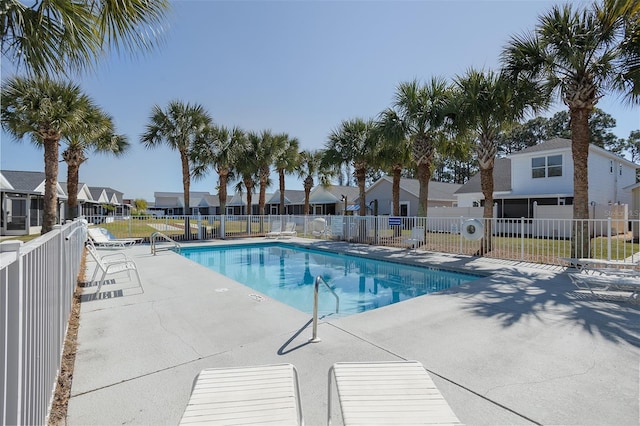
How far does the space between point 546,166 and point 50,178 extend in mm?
26206

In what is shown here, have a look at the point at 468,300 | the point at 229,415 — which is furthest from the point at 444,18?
the point at 229,415

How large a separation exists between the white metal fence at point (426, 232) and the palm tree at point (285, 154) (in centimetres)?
437

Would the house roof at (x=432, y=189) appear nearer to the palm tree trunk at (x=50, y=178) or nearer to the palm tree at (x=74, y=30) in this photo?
the palm tree trunk at (x=50, y=178)

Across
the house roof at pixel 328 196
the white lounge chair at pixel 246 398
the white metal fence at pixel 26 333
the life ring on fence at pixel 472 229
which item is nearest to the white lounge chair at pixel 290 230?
the life ring on fence at pixel 472 229

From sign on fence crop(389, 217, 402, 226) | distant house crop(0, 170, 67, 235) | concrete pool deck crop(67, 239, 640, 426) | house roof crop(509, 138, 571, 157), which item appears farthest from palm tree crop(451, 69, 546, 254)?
distant house crop(0, 170, 67, 235)

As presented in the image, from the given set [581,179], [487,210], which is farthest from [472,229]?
[581,179]

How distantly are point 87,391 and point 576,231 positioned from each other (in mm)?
11596

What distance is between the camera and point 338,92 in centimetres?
1706

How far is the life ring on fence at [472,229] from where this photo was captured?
36.2 feet

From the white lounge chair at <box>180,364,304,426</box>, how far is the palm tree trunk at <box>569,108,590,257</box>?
34.3ft

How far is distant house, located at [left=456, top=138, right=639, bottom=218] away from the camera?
1955 centimetres

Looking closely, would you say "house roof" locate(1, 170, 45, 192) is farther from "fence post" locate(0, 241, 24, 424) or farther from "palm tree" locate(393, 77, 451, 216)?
"fence post" locate(0, 241, 24, 424)

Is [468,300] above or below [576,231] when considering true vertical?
below

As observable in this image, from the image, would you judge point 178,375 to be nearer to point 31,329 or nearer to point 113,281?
point 31,329
